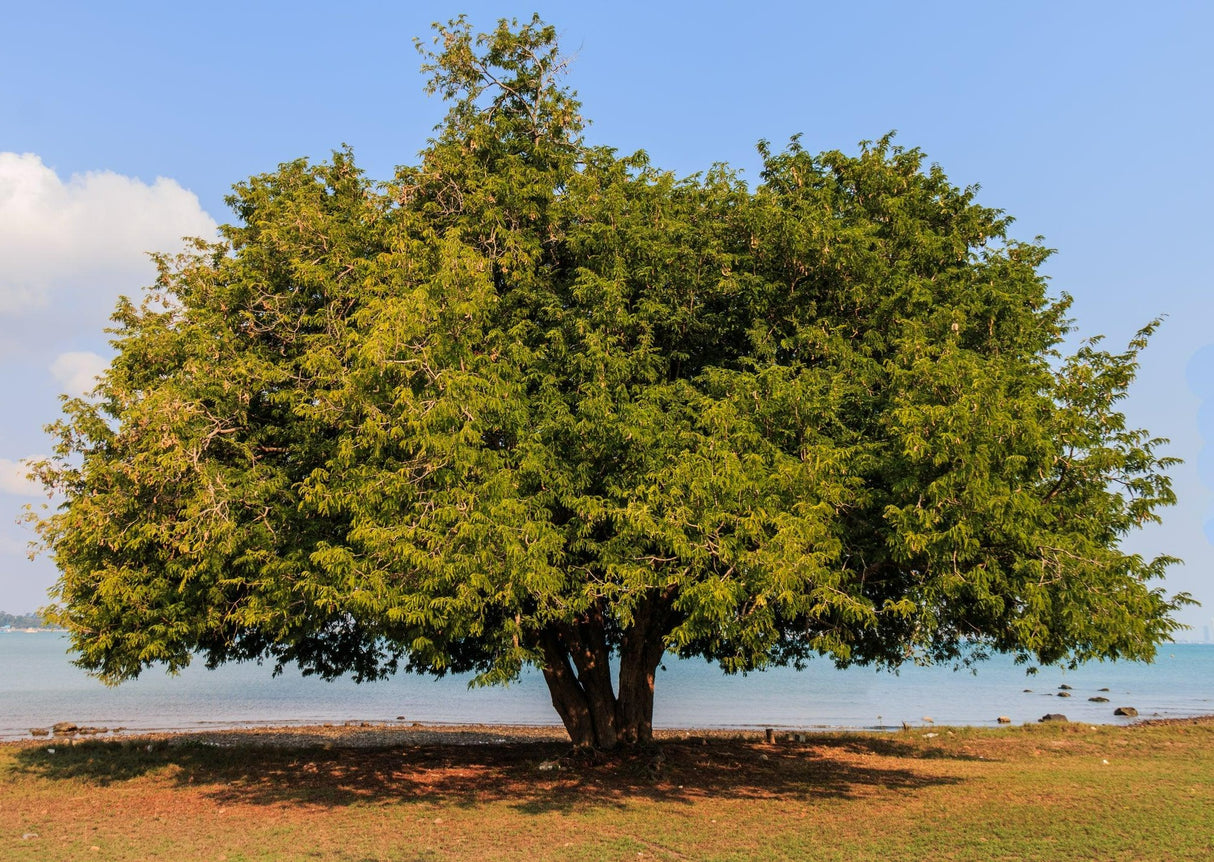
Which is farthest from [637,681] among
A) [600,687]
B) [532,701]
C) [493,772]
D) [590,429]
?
[532,701]

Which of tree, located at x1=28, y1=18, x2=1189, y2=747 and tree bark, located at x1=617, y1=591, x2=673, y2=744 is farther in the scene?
tree bark, located at x1=617, y1=591, x2=673, y2=744

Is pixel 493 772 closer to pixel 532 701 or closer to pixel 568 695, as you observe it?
pixel 568 695

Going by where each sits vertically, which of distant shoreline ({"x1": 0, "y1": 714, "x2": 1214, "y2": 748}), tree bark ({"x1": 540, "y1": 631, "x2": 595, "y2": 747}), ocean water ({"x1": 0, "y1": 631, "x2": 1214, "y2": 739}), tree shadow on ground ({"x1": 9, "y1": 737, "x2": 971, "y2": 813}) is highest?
tree bark ({"x1": 540, "y1": 631, "x2": 595, "y2": 747})

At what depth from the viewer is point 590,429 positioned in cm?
1209

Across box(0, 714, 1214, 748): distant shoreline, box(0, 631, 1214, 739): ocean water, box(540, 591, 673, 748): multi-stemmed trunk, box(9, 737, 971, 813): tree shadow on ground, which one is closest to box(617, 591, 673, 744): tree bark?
box(540, 591, 673, 748): multi-stemmed trunk

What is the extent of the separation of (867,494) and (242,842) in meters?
9.72

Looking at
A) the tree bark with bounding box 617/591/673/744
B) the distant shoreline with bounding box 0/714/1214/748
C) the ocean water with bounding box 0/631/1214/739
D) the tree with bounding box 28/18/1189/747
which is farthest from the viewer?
the ocean water with bounding box 0/631/1214/739

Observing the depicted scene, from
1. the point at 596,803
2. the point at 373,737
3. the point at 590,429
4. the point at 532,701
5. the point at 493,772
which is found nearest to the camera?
the point at 590,429

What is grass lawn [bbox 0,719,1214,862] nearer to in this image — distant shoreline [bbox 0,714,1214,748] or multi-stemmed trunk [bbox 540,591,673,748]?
multi-stemmed trunk [bbox 540,591,673,748]

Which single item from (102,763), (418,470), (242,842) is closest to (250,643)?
(102,763)

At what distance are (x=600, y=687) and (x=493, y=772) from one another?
2762 millimetres

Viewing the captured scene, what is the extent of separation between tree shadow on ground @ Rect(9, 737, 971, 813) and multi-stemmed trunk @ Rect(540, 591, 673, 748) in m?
0.50

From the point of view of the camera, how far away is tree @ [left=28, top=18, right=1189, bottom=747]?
10852mm

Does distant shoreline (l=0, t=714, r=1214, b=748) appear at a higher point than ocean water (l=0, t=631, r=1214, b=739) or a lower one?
higher
